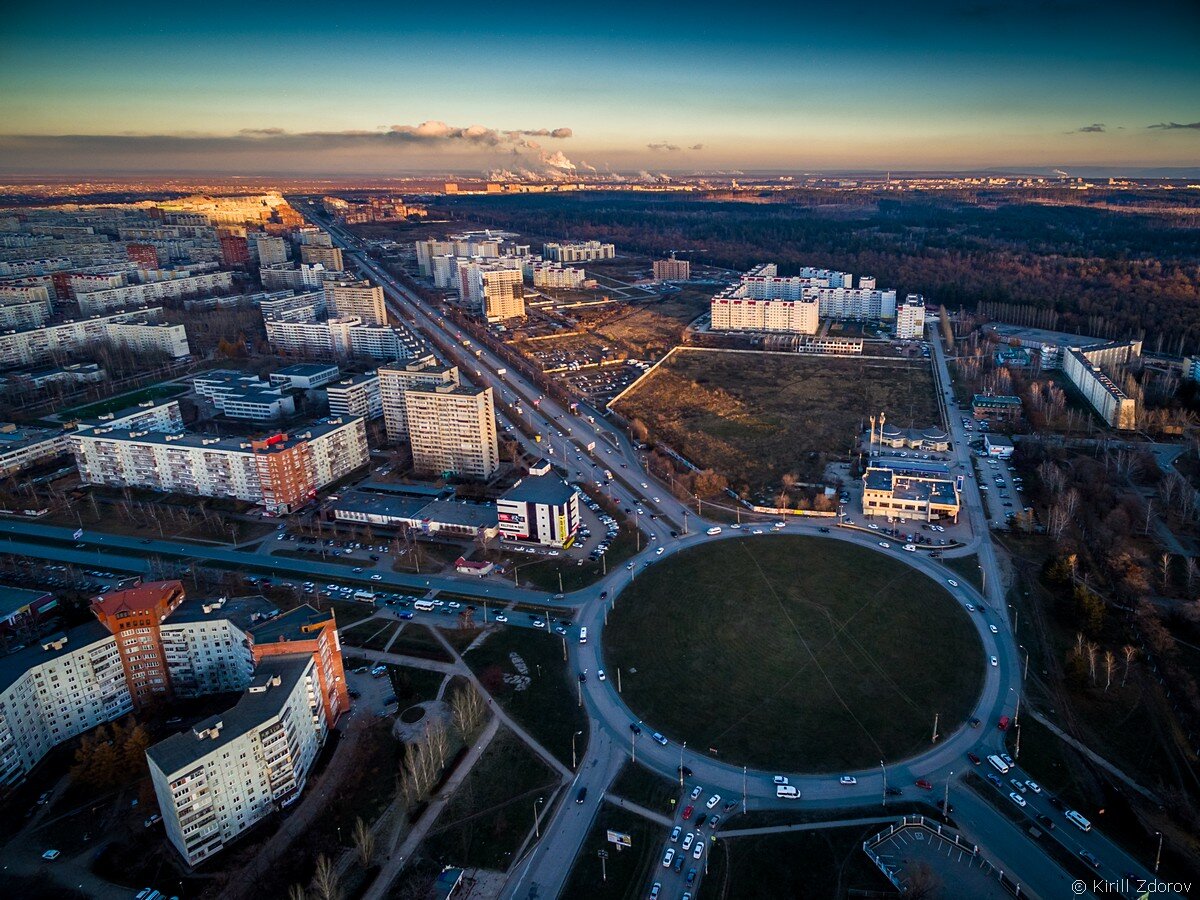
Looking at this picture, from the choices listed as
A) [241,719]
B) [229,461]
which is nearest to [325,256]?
[229,461]

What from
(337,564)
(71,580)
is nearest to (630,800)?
(337,564)

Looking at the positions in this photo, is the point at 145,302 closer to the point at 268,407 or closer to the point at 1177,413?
the point at 268,407

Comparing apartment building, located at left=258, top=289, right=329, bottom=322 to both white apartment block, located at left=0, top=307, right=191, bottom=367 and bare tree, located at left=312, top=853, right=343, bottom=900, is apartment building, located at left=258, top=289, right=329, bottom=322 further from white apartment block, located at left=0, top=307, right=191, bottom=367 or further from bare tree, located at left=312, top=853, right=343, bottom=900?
bare tree, located at left=312, top=853, right=343, bottom=900

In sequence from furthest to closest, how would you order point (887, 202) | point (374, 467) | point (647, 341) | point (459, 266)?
point (887, 202), point (459, 266), point (647, 341), point (374, 467)

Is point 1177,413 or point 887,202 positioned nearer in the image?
point 1177,413

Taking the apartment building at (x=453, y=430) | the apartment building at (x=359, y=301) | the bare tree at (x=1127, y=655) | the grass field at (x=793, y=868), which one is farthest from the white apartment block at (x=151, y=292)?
the bare tree at (x=1127, y=655)

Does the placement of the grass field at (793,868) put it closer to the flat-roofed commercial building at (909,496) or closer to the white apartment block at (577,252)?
the flat-roofed commercial building at (909,496)

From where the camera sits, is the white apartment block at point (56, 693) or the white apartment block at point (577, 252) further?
the white apartment block at point (577, 252)

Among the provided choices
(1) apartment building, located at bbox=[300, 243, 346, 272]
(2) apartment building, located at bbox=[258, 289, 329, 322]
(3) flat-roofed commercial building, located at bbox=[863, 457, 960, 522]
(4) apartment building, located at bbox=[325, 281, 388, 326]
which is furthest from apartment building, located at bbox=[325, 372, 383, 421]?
(1) apartment building, located at bbox=[300, 243, 346, 272]
